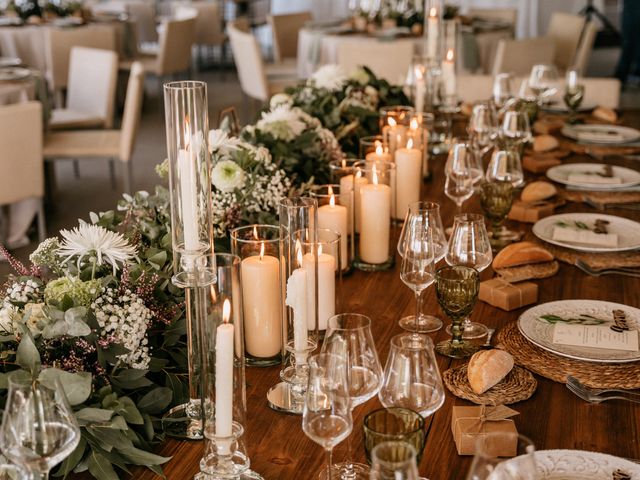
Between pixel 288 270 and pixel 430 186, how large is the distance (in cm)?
122

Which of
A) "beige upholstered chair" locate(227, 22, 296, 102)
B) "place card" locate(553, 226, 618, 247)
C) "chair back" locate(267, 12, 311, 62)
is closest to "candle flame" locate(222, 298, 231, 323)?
"place card" locate(553, 226, 618, 247)

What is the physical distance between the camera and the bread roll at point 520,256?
181 cm

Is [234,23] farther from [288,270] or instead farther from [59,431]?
[59,431]

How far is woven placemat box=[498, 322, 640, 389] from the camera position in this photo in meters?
1.35

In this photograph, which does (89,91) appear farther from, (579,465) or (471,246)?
(579,465)

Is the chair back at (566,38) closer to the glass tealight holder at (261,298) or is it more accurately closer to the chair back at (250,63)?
the chair back at (250,63)

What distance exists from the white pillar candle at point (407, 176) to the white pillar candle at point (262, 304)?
805 millimetres

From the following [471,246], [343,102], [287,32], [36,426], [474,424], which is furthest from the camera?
[287,32]

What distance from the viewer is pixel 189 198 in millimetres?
1210

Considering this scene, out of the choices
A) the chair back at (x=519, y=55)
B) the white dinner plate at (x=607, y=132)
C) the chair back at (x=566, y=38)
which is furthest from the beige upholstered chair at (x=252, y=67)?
the white dinner plate at (x=607, y=132)

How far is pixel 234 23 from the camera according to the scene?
6.21 m

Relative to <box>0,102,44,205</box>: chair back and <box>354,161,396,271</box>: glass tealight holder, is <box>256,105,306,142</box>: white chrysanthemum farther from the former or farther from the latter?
<box>0,102,44,205</box>: chair back

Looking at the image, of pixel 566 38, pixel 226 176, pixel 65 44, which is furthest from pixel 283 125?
pixel 566 38

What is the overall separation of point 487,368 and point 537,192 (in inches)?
41.3
